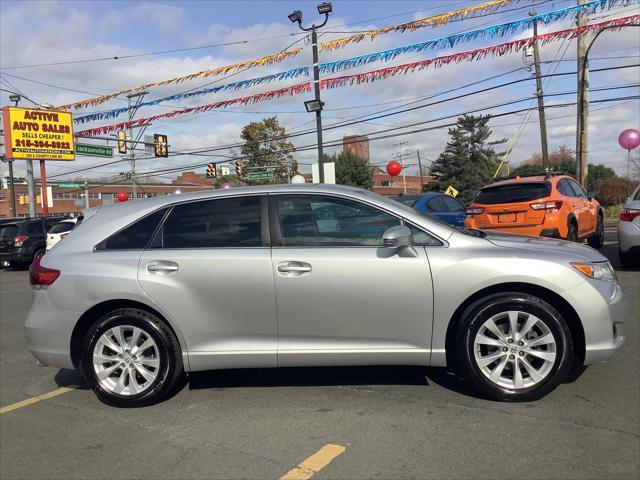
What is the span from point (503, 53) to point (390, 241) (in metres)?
11.7

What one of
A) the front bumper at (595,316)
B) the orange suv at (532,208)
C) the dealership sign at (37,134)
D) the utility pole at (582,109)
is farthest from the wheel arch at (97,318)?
the dealership sign at (37,134)

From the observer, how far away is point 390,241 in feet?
12.3

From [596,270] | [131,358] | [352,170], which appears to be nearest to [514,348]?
[596,270]

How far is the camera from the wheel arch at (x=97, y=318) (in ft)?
13.2

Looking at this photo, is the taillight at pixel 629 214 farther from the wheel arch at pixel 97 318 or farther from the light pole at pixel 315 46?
the light pole at pixel 315 46

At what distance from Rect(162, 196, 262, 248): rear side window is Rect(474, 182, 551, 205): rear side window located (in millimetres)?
6694

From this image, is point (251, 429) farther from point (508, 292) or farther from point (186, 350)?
point (508, 292)

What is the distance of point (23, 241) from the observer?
17.5m

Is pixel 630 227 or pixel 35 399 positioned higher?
pixel 630 227

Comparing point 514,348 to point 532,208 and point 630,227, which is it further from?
point 630,227

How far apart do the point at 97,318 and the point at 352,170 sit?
58.4 metres

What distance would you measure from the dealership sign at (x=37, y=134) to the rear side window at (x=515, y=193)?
28136 mm

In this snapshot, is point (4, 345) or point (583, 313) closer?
point (583, 313)

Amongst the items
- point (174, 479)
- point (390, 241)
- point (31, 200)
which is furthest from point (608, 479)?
point (31, 200)
